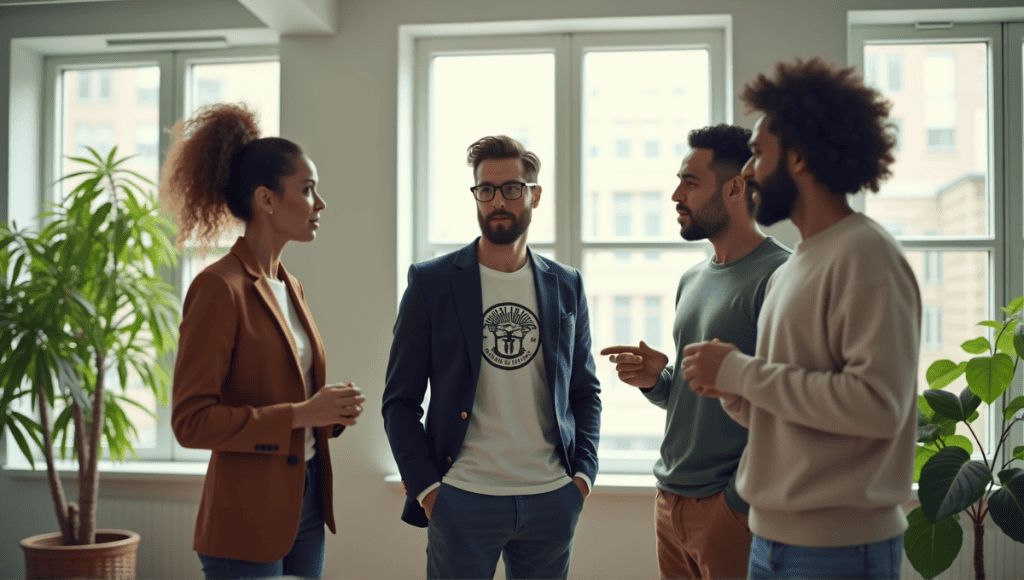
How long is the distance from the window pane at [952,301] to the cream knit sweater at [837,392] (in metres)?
2.35

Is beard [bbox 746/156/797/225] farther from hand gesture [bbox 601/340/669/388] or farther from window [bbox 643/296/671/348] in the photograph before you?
window [bbox 643/296/671/348]

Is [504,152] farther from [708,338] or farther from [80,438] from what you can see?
[80,438]

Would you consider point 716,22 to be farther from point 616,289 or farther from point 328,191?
point 328,191

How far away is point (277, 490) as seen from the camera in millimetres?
1604

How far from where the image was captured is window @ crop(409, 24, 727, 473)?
10.8 ft

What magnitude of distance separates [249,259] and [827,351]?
1276 mm

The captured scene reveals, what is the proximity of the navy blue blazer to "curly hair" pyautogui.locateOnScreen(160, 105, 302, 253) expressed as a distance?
1.58ft

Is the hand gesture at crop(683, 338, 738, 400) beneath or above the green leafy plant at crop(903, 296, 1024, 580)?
above

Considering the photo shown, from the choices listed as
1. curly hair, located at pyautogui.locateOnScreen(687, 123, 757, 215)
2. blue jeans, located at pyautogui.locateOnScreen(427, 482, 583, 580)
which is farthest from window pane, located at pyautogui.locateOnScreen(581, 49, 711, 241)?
blue jeans, located at pyautogui.locateOnScreen(427, 482, 583, 580)

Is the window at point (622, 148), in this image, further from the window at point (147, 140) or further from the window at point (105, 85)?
the window at point (105, 85)

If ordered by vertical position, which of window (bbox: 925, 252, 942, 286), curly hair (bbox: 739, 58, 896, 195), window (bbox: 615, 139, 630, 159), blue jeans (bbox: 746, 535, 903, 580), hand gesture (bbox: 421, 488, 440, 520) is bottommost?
hand gesture (bbox: 421, 488, 440, 520)

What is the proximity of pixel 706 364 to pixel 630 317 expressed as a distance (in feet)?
6.81

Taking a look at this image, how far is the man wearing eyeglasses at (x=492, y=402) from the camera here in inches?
72.4

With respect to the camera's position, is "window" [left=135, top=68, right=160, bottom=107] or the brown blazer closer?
the brown blazer
